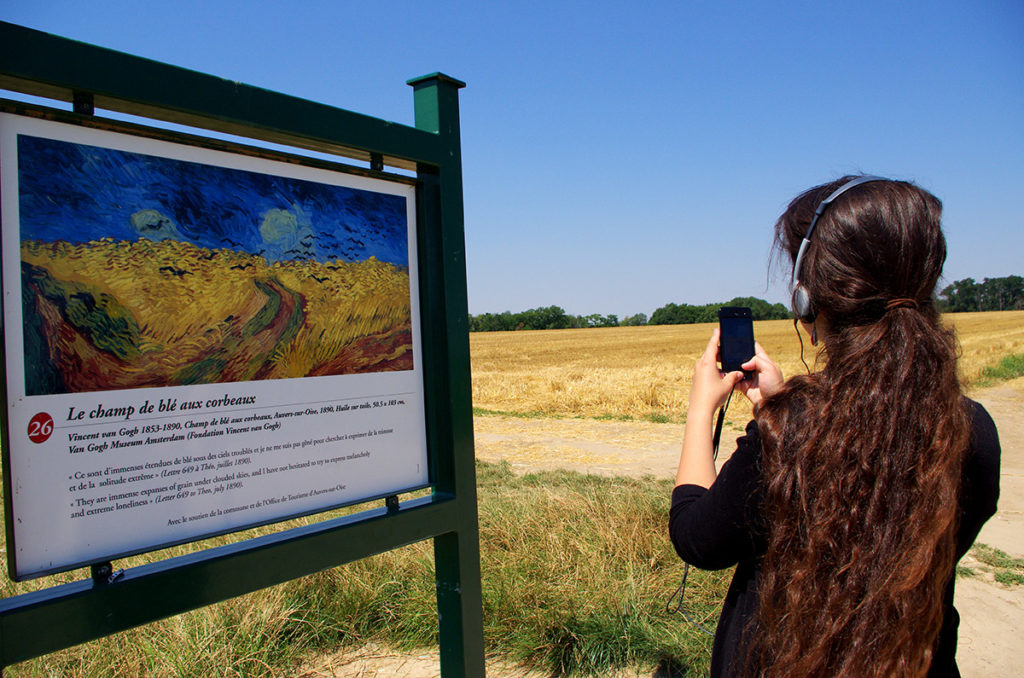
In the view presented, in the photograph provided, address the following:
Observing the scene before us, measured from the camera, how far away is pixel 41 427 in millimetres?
1564

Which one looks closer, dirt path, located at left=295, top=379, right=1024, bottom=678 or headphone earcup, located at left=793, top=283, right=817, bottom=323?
headphone earcup, located at left=793, top=283, right=817, bottom=323

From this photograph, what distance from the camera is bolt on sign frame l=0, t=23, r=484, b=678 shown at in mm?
1591

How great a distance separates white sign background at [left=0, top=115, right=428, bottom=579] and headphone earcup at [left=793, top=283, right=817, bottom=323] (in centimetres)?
129

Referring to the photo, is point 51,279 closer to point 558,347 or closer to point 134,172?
point 134,172

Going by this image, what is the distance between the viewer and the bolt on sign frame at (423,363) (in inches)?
62.6

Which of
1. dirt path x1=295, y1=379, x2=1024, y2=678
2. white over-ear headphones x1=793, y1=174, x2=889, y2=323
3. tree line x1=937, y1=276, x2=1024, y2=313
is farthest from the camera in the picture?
tree line x1=937, y1=276, x2=1024, y2=313

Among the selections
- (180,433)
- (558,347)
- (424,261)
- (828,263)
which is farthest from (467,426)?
(558,347)

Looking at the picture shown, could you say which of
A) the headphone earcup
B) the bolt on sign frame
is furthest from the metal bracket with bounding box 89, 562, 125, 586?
the headphone earcup

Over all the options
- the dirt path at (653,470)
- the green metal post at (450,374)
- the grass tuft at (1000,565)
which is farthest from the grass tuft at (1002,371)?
the green metal post at (450,374)

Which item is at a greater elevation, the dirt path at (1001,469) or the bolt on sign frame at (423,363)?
the bolt on sign frame at (423,363)

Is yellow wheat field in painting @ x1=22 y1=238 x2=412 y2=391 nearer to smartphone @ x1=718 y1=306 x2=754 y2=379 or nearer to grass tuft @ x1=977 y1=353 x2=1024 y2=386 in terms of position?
smartphone @ x1=718 y1=306 x2=754 y2=379

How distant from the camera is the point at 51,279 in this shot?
1.61 meters

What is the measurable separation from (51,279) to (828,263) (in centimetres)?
169

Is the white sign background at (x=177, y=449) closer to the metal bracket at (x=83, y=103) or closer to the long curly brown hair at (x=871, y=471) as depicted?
the metal bracket at (x=83, y=103)
